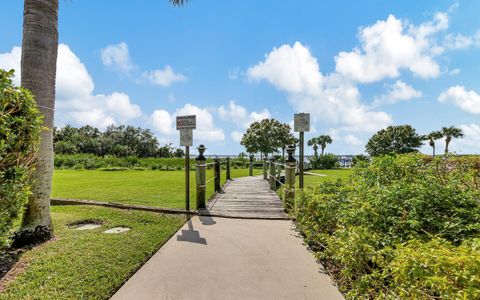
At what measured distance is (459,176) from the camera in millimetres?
2801

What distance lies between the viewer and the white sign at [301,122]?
5555mm

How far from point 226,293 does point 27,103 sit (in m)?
2.84

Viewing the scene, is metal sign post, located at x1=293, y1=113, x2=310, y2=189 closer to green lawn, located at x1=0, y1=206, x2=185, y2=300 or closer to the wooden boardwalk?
the wooden boardwalk

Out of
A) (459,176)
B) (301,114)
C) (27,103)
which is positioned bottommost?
(459,176)

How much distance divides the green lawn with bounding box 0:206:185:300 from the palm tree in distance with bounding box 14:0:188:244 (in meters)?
Answer: 0.35

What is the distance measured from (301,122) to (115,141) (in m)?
41.6

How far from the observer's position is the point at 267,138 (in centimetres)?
3519

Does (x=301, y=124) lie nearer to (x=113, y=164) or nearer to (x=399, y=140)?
(x=113, y=164)

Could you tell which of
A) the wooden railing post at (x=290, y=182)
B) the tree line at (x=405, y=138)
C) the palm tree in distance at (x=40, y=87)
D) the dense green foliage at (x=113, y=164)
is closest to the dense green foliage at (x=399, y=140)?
the tree line at (x=405, y=138)

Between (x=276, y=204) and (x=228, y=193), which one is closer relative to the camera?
(x=276, y=204)

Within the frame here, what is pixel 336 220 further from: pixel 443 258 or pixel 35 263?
pixel 35 263

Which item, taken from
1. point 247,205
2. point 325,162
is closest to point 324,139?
point 325,162

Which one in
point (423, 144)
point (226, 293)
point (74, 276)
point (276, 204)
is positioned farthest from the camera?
point (423, 144)

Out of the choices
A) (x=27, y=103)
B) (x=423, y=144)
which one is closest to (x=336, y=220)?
(x=27, y=103)
